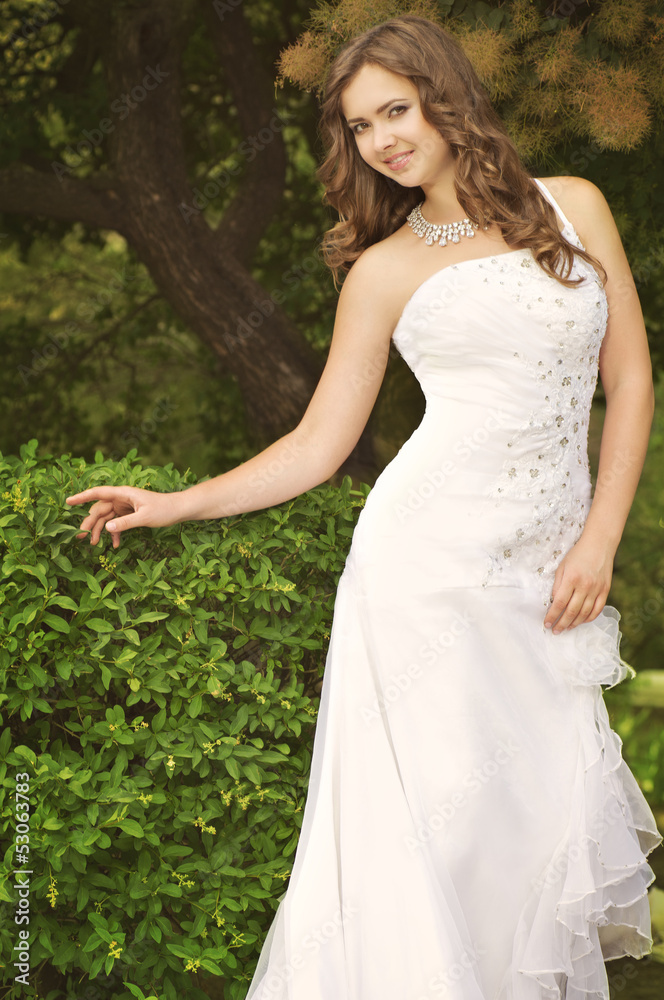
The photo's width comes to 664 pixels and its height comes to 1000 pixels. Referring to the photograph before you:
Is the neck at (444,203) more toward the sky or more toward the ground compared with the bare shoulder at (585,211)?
more toward the sky

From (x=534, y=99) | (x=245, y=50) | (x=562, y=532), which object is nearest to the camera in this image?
(x=562, y=532)

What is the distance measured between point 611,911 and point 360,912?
2.01 ft

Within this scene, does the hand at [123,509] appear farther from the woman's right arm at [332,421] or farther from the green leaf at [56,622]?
the green leaf at [56,622]

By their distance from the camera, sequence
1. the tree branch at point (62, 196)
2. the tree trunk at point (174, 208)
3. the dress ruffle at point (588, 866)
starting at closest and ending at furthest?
the dress ruffle at point (588, 866)
the tree trunk at point (174, 208)
the tree branch at point (62, 196)

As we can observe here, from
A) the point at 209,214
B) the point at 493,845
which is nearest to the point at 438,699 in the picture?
the point at 493,845

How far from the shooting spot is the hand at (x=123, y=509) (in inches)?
76.0

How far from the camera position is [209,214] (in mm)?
7582

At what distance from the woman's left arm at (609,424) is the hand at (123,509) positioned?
0.85m

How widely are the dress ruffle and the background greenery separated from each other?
1.96 feet

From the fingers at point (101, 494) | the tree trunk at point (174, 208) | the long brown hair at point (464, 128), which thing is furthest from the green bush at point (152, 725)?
the tree trunk at point (174, 208)

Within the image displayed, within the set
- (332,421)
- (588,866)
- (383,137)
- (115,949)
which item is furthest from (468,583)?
(115,949)

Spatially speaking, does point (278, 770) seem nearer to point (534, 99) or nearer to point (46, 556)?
point (46, 556)

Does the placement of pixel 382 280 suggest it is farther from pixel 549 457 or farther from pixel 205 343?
pixel 205 343

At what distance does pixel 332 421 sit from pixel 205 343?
3.35 m
